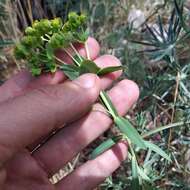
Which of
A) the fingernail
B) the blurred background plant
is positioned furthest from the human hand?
the blurred background plant

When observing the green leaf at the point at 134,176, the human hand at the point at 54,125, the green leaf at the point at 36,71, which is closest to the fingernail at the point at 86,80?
the human hand at the point at 54,125

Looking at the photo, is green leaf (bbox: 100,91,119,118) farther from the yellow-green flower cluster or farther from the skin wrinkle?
the yellow-green flower cluster

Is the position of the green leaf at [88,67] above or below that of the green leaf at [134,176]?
above

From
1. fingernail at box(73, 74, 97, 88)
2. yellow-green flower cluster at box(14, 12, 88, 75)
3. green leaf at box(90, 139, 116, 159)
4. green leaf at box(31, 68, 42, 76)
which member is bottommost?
green leaf at box(90, 139, 116, 159)

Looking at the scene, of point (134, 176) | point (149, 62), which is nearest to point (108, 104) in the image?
point (134, 176)

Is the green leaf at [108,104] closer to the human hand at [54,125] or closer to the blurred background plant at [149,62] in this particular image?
the human hand at [54,125]

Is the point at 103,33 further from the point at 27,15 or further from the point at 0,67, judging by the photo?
the point at 0,67

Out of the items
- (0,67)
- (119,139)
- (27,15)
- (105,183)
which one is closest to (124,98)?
(119,139)
